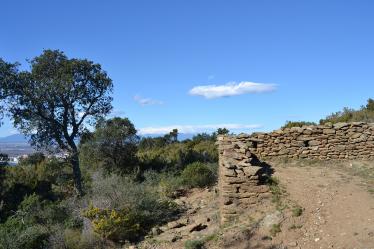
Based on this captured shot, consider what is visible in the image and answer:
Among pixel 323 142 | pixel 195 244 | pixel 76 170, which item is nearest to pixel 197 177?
pixel 323 142

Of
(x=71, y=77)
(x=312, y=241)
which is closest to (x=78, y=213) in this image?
(x=312, y=241)

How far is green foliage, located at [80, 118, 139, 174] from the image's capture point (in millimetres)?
23570

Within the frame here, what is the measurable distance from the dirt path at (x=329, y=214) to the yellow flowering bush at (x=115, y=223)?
3.89m

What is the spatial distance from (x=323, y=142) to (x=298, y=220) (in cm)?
608

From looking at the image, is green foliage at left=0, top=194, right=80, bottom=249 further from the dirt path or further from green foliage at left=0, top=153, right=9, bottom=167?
green foliage at left=0, top=153, right=9, bottom=167

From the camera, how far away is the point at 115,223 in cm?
1112

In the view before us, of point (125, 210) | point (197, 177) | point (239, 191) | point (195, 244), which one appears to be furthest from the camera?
point (197, 177)

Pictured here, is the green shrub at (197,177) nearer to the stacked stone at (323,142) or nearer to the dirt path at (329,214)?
the stacked stone at (323,142)

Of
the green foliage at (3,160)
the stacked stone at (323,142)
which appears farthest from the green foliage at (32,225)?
the green foliage at (3,160)

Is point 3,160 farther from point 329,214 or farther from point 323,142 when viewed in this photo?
point 329,214

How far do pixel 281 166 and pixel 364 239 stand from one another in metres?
5.86

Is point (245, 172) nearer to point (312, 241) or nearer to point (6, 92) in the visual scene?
point (312, 241)

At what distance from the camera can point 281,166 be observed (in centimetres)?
1366

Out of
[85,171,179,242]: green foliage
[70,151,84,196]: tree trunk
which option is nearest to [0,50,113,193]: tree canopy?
[70,151,84,196]: tree trunk
